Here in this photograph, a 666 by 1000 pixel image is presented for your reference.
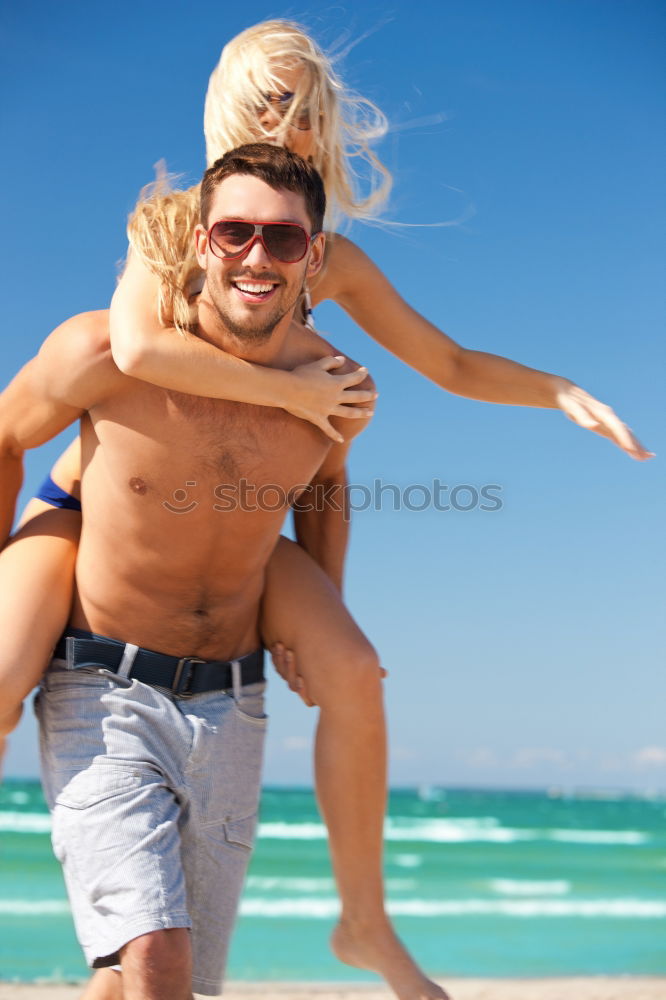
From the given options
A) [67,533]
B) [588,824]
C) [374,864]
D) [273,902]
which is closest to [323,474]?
[67,533]

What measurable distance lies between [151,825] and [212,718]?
44 centimetres

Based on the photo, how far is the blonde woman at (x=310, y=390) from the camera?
127 inches

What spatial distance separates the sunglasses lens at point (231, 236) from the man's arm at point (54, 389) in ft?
1.45

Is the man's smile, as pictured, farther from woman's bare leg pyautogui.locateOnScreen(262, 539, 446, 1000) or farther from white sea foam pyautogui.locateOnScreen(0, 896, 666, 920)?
white sea foam pyautogui.locateOnScreen(0, 896, 666, 920)

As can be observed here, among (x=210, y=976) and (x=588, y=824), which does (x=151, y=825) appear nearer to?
(x=210, y=976)

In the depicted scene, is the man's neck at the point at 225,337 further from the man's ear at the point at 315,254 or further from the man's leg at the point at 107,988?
the man's leg at the point at 107,988

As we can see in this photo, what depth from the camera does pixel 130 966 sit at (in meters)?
2.91

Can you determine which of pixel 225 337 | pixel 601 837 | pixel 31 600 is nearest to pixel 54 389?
pixel 225 337

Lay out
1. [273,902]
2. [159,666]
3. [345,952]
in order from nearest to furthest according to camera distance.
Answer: [159,666]
[345,952]
[273,902]

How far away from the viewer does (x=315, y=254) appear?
137 inches

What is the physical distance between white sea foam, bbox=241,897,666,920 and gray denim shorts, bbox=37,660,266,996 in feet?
44.1

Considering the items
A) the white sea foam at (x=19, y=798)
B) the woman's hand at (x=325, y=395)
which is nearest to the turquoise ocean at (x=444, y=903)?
the white sea foam at (x=19, y=798)

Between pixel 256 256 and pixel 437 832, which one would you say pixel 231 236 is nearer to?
pixel 256 256

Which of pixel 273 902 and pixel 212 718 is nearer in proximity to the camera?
pixel 212 718
